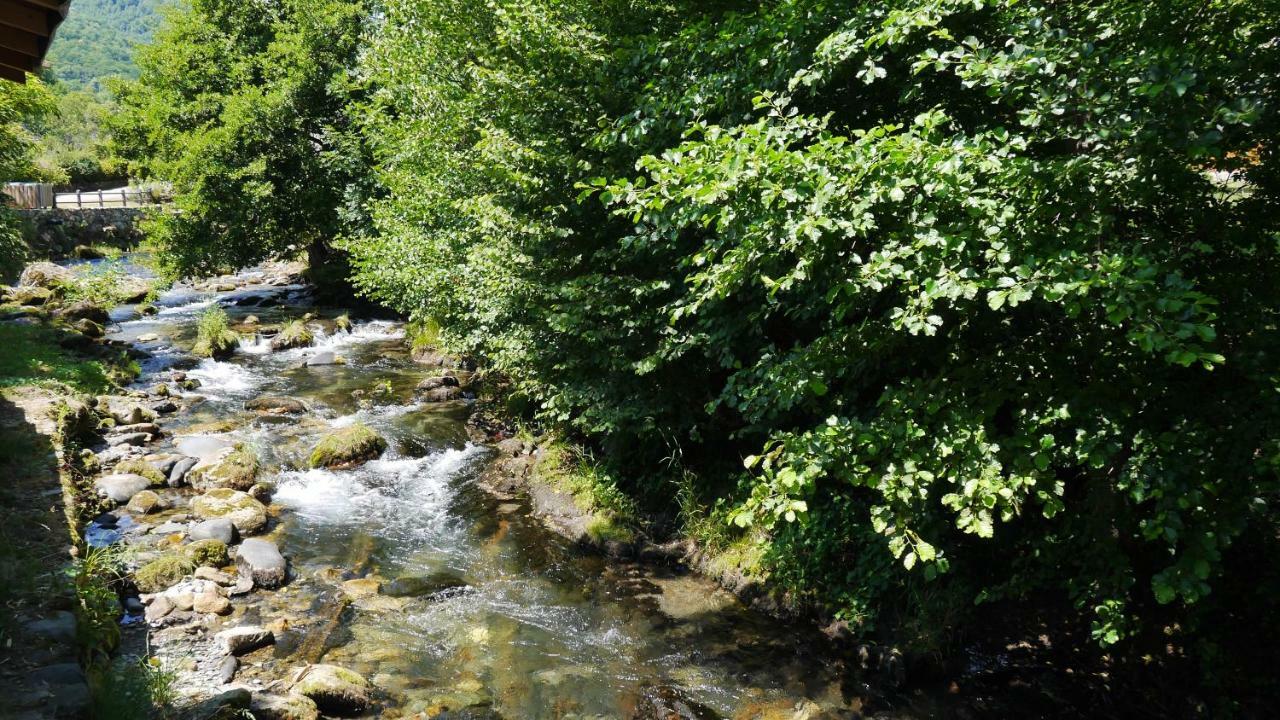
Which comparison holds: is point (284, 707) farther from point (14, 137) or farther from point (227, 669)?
point (14, 137)

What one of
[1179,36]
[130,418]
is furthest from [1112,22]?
[130,418]

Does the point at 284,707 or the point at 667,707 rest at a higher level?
the point at 667,707

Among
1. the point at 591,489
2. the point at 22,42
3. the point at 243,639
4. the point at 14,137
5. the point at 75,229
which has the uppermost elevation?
the point at 22,42

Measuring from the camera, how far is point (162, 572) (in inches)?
303

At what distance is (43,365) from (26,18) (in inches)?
418

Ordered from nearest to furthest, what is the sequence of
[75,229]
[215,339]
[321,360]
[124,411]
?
[124,411] → [321,360] → [215,339] → [75,229]

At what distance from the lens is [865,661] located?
648 cm

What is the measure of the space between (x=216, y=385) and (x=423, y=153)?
6646 millimetres

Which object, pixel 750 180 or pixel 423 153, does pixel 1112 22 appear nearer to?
pixel 750 180

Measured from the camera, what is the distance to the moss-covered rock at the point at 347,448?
11219 mm

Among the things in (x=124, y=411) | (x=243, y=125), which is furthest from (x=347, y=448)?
(x=243, y=125)

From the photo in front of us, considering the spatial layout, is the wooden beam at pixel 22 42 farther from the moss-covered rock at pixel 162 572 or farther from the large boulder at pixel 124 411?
the large boulder at pixel 124 411

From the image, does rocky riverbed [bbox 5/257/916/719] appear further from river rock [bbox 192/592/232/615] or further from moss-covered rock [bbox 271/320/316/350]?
moss-covered rock [bbox 271/320/316/350]

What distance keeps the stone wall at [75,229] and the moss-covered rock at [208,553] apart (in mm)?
26756
